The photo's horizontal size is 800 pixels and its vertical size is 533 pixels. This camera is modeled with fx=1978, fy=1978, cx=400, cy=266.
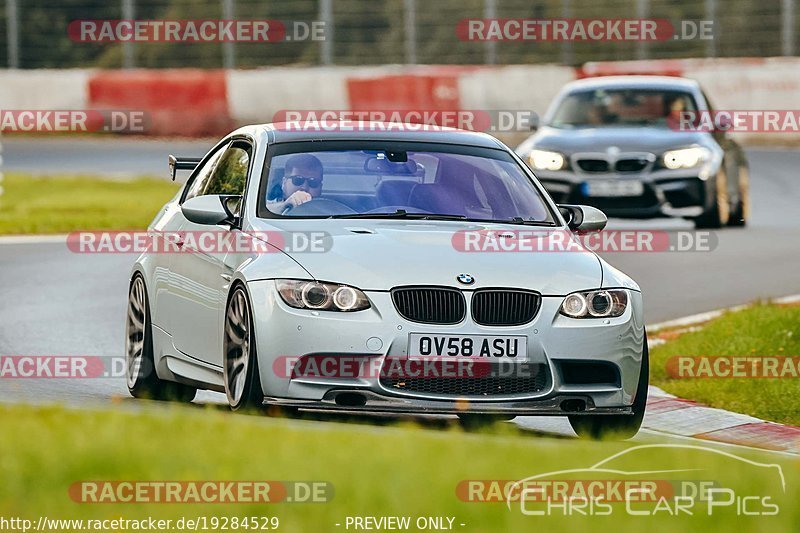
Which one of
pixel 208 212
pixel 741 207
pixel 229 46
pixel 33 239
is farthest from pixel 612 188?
pixel 229 46

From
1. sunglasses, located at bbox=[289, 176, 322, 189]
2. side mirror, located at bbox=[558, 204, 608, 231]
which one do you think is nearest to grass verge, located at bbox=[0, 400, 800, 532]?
sunglasses, located at bbox=[289, 176, 322, 189]

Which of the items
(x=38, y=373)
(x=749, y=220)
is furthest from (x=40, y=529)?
(x=749, y=220)

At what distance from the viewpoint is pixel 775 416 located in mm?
10750

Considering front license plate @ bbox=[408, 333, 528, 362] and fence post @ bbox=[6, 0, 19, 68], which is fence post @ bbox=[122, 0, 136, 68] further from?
front license plate @ bbox=[408, 333, 528, 362]

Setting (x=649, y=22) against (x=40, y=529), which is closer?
(x=40, y=529)

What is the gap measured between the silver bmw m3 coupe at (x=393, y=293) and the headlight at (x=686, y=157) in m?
10.3

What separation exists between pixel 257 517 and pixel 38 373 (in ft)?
19.7

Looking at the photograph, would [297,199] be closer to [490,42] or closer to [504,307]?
[504,307]

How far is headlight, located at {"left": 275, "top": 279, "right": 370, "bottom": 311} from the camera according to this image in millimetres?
8695

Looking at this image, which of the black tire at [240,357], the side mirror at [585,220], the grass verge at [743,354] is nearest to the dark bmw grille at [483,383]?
the black tire at [240,357]

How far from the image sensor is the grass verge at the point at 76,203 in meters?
21.1

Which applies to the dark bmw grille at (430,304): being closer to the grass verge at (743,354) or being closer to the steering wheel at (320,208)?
the steering wheel at (320,208)

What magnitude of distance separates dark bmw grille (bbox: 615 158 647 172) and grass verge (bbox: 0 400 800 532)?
13.2 m

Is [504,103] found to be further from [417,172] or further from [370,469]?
[370,469]
